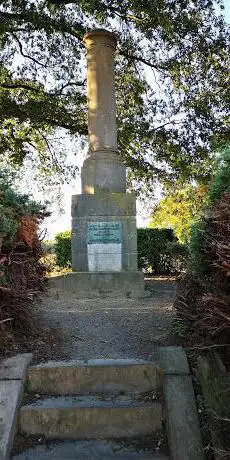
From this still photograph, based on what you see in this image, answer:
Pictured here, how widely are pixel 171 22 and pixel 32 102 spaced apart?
4743 mm

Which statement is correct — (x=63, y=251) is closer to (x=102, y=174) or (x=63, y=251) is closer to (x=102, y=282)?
(x=102, y=174)

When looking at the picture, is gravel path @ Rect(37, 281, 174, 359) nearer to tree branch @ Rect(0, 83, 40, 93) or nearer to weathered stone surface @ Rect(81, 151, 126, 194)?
weathered stone surface @ Rect(81, 151, 126, 194)

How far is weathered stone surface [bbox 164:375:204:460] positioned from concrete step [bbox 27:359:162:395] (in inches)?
9.0

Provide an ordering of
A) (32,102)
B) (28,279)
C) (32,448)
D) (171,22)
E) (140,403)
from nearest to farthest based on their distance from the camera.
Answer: (32,448), (140,403), (28,279), (171,22), (32,102)

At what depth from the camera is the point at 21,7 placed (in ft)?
36.3

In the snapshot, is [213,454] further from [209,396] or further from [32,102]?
[32,102]

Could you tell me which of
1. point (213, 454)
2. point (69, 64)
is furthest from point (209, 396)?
point (69, 64)

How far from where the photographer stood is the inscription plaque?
8.35 metres

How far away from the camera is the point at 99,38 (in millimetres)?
8852

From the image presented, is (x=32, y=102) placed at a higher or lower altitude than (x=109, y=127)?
higher

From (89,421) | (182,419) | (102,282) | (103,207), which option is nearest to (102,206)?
(103,207)

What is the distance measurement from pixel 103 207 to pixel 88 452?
583 cm

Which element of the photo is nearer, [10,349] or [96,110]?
[10,349]

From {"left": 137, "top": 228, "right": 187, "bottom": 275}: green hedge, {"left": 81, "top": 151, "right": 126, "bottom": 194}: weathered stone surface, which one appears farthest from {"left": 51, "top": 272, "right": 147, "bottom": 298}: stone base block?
{"left": 137, "top": 228, "right": 187, "bottom": 275}: green hedge
